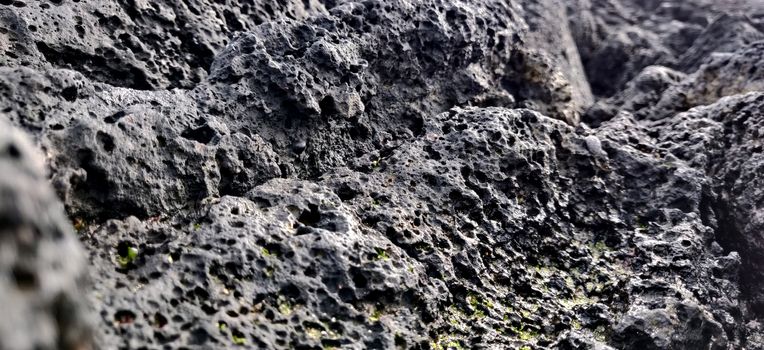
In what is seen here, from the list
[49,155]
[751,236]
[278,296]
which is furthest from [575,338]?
[49,155]

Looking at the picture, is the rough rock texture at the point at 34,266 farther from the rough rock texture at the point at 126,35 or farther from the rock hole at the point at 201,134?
the rough rock texture at the point at 126,35

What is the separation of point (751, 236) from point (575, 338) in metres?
3.80

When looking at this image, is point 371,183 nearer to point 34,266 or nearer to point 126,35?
point 126,35

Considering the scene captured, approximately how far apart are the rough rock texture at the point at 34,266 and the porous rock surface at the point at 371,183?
27 millimetres

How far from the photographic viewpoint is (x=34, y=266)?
315 centimetres

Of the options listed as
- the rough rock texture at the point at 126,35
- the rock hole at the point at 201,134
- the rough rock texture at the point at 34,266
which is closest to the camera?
the rough rock texture at the point at 34,266

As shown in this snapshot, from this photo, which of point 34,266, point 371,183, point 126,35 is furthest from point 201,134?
point 34,266

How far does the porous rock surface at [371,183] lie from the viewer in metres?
5.44

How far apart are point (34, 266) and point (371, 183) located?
14.6 feet

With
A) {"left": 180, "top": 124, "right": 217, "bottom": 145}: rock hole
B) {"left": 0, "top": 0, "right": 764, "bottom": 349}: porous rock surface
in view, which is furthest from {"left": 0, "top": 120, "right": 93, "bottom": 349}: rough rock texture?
{"left": 180, "top": 124, "right": 217, "bottom": 145}: rock hole

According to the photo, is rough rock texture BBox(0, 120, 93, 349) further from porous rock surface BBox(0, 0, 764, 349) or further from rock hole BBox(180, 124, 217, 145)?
rock hole BBox(180, 124, 217, 145)

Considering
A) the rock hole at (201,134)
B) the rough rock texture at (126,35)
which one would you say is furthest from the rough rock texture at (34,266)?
the rough rock texture at (126,35)

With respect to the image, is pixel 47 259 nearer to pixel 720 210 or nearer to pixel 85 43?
pixel 85 43

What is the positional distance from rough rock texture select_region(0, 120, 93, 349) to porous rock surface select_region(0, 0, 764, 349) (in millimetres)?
27
